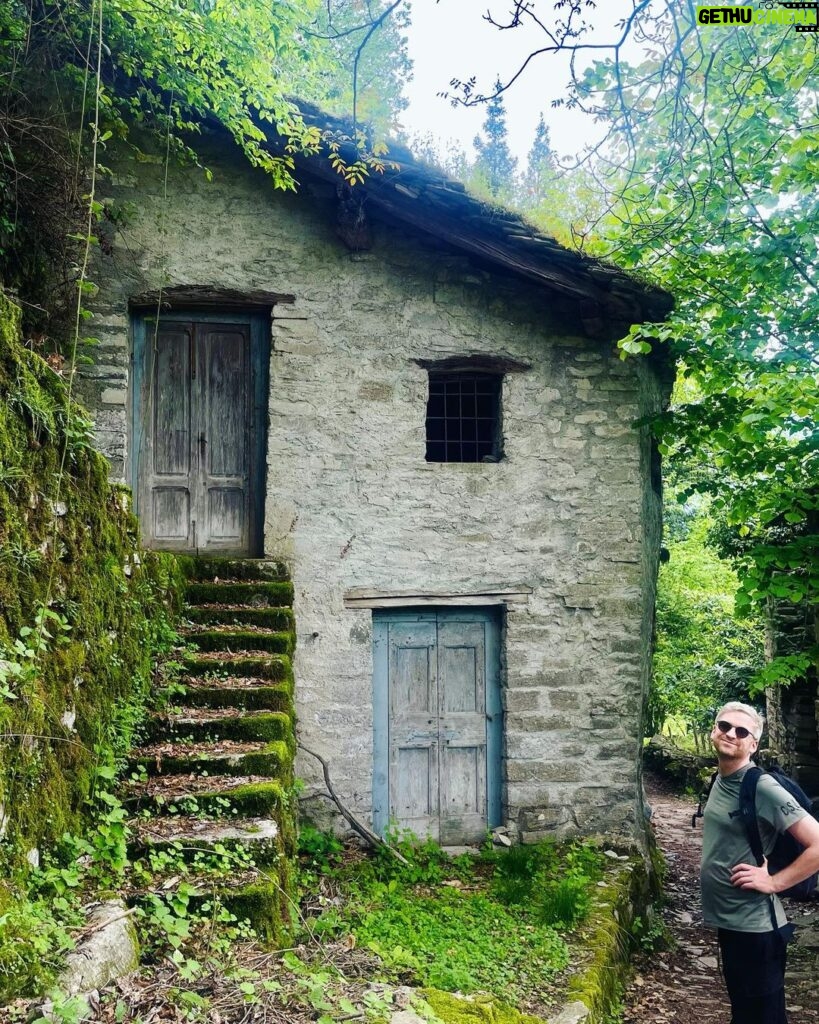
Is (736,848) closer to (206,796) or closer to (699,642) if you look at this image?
(206,796)

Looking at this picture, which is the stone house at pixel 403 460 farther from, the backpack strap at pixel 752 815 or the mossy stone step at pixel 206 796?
the backpack strap at pixel 752 815

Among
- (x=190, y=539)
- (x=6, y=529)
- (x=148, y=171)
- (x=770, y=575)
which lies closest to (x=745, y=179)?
(x=770, y=575)

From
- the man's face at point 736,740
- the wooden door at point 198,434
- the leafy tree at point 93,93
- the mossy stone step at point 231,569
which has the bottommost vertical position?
the man's face at point 736,740

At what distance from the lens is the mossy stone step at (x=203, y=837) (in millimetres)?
3318

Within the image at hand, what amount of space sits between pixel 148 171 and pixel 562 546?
170 inches

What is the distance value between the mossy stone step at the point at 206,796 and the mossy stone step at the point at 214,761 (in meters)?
0.06

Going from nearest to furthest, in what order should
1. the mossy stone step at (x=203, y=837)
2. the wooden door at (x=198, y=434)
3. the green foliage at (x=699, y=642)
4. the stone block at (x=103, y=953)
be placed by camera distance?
1. the stone block at (x=103, y=953)
2. the mossy stone step at (x=203, y=837)
3. the wooden door at (x=198, y=434)
4. the green foliage at (x=699, y=642)

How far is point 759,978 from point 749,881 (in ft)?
1.30

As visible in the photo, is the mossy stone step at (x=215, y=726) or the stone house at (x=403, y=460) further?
the stone house at (x=403, y=460)

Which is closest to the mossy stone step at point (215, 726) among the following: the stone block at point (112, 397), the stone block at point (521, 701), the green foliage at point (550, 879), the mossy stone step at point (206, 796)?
the mossy stone step at point (206, 796)

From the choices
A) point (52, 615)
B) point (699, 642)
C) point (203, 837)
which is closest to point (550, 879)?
point (203, 837)

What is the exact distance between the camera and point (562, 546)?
244 inches

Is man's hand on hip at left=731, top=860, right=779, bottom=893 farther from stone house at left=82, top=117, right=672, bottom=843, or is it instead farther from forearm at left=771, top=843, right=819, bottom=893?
stone house at left=82, top=117, right=672, bottom=843

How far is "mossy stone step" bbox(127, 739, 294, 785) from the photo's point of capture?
3932mm
